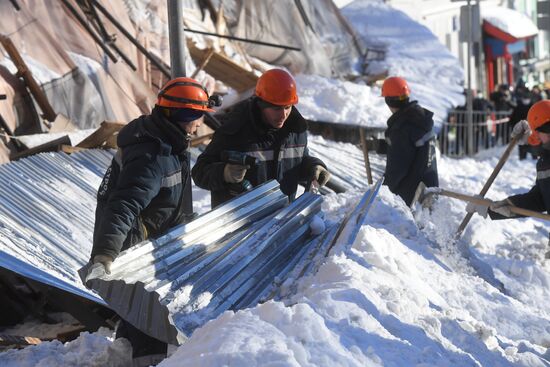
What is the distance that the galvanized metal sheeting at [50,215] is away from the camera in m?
6.03

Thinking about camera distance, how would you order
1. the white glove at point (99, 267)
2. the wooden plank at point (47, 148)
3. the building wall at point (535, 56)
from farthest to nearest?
the building wall at point (535, 56), the wooden plank at point (47, 148), the white glove at point (99, 267)

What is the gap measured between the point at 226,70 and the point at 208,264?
9.10 meters

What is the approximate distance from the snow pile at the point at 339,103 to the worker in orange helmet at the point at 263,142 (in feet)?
26.0

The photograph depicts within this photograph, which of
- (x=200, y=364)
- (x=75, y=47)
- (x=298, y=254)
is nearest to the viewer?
(x=200, y=364)

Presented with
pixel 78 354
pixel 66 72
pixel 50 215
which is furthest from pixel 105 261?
pixel 66 72

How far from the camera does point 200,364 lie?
3.52 m

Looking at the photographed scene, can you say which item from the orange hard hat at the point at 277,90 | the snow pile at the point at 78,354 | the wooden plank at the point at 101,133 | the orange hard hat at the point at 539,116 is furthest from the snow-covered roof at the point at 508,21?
the snow pile at the point at 78,354

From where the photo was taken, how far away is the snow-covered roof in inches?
1224

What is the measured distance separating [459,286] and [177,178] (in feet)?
6.10

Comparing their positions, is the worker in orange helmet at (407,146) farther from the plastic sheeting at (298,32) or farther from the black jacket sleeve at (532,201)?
the plastic sheeting at (298,32)

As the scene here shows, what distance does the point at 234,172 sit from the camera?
18.1 feet

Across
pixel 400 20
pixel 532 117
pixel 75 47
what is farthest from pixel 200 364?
pixel 400 20

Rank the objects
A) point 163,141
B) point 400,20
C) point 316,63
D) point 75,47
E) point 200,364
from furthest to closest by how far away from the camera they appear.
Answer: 1. point 400,20
2. point 316,63
3. point 75,47
4. point 163,141
5. point 200,364

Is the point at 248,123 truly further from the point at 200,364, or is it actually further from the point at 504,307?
the point at 200,364
